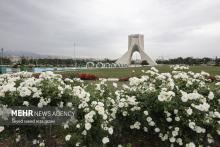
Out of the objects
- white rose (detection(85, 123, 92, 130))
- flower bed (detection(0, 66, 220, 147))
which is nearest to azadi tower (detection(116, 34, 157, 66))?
flower bed (detection(0, 66, 220, 147))

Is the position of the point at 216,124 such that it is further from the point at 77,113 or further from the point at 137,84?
the point at 77,113

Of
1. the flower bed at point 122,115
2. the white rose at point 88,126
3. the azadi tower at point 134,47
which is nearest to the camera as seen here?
the white rose at point 88,126

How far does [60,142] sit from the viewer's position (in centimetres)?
434

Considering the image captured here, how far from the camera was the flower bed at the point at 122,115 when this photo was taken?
12.0 feet

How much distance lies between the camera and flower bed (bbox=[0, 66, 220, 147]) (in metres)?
3.66

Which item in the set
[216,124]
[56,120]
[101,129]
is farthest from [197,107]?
[56,120]

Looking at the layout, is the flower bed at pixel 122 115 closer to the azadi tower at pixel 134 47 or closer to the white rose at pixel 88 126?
the white rose at pixel 88 126

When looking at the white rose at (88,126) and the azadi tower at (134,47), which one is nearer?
the white rose at (88,126)

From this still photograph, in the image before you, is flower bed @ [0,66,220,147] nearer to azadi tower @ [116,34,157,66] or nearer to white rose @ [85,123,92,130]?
white rose @ [85,123,92,130]

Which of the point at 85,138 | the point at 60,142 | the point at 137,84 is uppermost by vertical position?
the point at 137,84

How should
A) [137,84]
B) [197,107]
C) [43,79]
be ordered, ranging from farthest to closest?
[137,84]
[43,79]
[197,107]

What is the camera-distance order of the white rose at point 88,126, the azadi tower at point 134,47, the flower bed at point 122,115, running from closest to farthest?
1. the white rose at point 88,126
2. the flower bed at point 122,115
3. the azadi tower at point 134,47

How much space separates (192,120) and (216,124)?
408 millimetres

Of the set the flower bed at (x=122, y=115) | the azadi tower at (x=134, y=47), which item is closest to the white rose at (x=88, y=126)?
the flower bed at (x=122, y=115)
